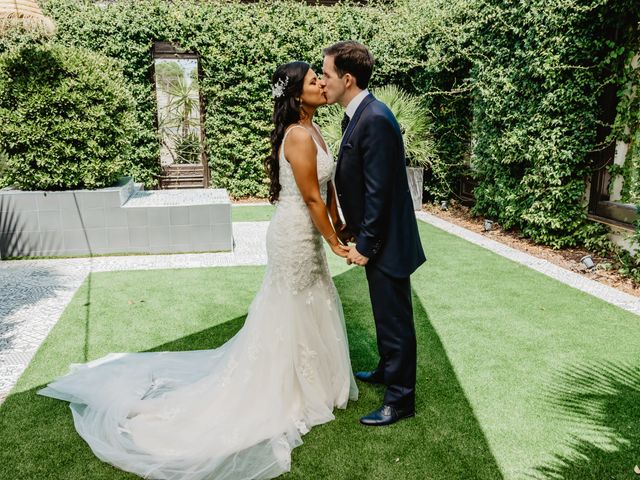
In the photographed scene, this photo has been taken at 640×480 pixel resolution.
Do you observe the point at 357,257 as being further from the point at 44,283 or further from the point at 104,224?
the point at 104,224

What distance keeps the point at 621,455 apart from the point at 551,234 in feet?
16.3

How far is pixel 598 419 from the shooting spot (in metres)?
3.12

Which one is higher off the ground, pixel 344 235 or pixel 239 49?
pixel 239 49

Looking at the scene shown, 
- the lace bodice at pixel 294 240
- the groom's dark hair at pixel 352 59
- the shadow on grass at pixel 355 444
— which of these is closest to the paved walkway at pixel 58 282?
the shadow on grass at pixel 355 444

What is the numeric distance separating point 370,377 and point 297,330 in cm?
77

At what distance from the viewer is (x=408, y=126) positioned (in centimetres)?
960

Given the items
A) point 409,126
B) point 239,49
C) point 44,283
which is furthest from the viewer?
point 239,49

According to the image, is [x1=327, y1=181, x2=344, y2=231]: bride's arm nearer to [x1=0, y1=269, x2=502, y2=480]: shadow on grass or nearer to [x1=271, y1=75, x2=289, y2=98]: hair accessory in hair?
[x1=271, y1=75, x2=289, y2=98]: hair accessory in hair

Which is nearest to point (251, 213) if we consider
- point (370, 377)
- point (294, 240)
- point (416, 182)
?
point (416, 182)

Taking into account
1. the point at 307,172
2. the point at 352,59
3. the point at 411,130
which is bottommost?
the point at 411,130

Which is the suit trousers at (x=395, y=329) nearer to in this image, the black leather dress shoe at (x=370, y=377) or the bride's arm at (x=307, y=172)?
the bride's arm at (x=307, y=172)

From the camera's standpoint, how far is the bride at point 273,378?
2740mm

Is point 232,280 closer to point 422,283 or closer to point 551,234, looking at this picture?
point 422,283

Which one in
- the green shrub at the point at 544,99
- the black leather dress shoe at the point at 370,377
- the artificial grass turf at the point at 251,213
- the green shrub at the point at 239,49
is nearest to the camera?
the black leather dress shoe at the point at 370,377
